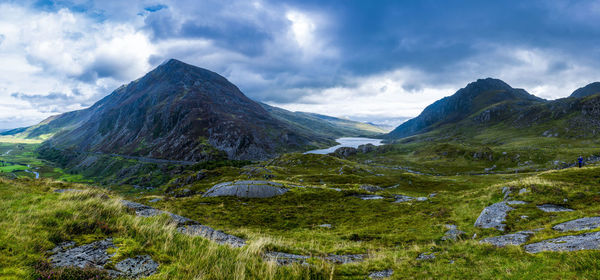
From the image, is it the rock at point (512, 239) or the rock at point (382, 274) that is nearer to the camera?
the rock at point (382, 274)

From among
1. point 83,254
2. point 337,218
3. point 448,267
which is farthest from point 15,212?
point 337,218

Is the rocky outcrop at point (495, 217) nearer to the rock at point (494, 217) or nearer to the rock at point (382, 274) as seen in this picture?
the rock at point (494, 217)

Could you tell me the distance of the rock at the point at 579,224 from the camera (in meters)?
14.0

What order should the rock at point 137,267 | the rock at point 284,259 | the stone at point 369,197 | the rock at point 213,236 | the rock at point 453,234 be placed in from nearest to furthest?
the rock at point 137,267 < the rock at point 284,259 < the rock at point 213,236 < the rock at point 453,234 < the stone at point 369,197

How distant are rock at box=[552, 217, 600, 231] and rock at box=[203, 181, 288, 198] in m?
41.8

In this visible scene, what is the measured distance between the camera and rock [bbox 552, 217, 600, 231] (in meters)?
14.0

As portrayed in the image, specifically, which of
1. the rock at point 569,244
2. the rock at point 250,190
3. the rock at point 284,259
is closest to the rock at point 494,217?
the rock at point 569,244

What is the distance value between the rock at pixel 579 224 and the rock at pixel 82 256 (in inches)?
982

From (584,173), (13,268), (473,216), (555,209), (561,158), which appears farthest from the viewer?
(561,158)

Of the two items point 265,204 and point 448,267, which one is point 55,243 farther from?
point 265,204

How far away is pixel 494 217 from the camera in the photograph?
844 inches

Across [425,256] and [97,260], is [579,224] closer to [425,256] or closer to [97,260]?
[425,256]

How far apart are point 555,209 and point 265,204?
39.4m

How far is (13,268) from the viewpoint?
6.63m
